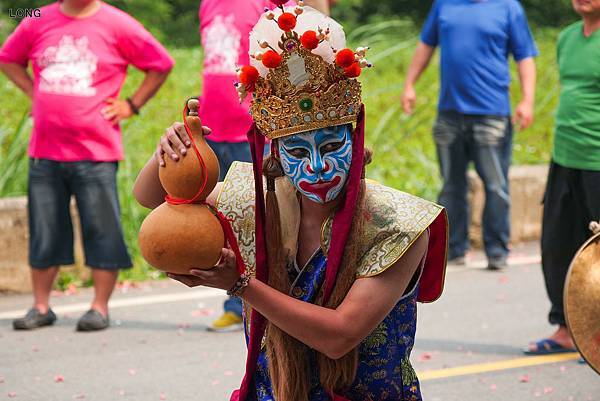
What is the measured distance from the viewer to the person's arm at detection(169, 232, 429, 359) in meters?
2.99

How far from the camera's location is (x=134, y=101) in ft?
21.3

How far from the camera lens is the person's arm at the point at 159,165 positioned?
9.78 feet

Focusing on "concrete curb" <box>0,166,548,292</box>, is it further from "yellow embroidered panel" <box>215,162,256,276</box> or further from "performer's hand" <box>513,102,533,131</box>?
"yellow embroidered panel" <box>215,162,256,276</box>

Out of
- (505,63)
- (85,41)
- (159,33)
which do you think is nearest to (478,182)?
(505,63)

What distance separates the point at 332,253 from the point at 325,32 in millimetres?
597

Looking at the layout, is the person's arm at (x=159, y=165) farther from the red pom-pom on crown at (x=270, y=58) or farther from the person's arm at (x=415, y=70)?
the person's arm at (x=415, y=70)

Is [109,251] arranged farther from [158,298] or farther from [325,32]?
[325,32]

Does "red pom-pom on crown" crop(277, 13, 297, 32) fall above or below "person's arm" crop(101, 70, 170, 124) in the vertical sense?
above

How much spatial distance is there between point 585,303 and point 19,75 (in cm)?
360

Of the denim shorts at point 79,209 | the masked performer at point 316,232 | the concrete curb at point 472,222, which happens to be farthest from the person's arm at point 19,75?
the masked performer at point 316,232

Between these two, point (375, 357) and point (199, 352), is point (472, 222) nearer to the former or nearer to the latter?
point (199, 352)

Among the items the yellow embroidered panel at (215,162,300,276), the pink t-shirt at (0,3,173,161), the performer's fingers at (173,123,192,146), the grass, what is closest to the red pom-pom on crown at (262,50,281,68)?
the performer's fingers at (173,123,192,146)

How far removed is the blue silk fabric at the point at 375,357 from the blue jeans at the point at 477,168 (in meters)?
4.52

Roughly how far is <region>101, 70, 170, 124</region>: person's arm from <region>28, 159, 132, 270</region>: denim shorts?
26cm
